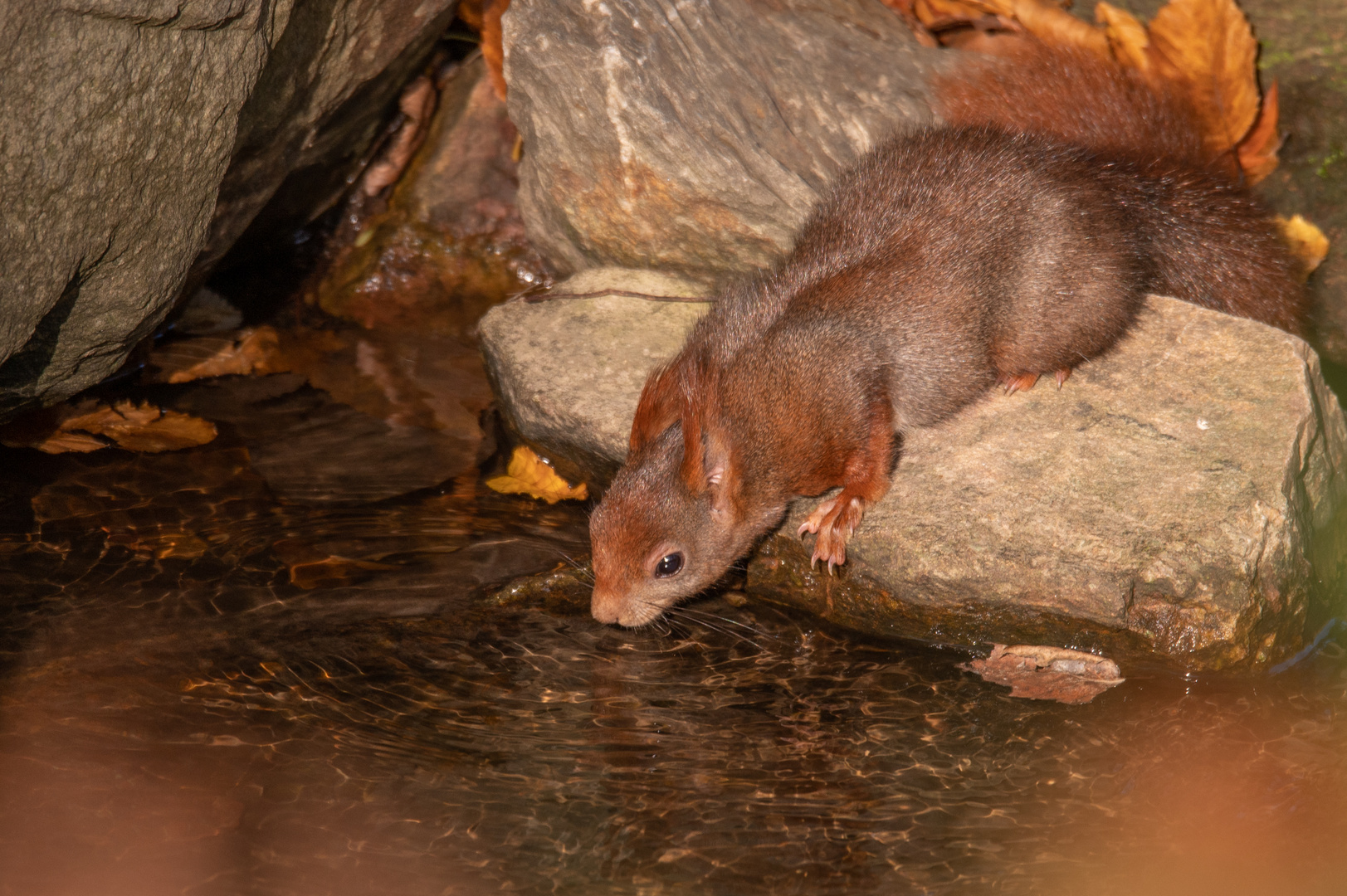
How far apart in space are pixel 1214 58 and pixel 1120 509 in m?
2.56

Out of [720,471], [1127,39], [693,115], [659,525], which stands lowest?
[659,525]

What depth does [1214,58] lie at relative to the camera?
503cm

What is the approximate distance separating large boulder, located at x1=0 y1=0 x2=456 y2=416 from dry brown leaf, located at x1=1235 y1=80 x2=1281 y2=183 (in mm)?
3648

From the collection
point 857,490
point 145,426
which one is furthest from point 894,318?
point 145,426

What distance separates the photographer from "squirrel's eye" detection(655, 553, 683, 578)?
136 inches

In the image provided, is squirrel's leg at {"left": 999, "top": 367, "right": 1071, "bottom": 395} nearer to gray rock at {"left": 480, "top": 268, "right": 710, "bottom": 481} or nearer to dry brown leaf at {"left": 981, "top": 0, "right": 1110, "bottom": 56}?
gray rock at {"left": 480, "top": 268, "right": 710, "bottom": 481}

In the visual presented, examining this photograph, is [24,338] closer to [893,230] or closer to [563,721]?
[563,721]

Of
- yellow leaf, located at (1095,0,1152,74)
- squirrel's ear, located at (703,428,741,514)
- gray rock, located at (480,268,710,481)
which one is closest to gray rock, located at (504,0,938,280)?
gray rock, located at (480,268,710,481)

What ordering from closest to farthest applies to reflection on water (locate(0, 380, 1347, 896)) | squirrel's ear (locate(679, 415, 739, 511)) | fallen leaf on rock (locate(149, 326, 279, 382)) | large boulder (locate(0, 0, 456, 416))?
1. reflection on water (locate(0, 380, 1347, 896))
2. large boulder (locate(0, 0, 456, 416))
3. squirrel's ear (locate(679, 415, 739, 511))
4. fallen leaf on rock (locate(149, 326, 279, 382))

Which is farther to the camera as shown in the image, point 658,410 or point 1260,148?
point 1260,148

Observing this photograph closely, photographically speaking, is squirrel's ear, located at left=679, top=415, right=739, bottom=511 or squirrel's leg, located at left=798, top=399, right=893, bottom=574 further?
squirrel's leg, located at left=798, top=399, right=893, bottom=574

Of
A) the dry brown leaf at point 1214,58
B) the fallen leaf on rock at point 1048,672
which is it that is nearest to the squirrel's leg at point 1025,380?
the fallen leaf on rock at point 1048,672

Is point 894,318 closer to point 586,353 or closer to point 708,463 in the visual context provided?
point 708,463

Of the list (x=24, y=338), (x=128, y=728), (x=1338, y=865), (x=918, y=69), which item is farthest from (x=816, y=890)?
(x=918, y=69)
